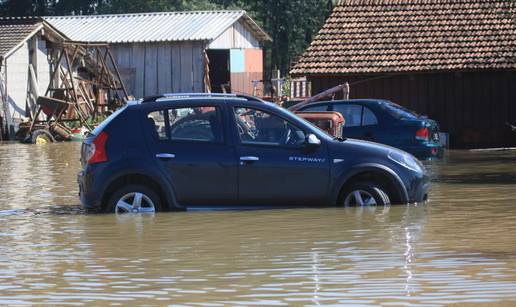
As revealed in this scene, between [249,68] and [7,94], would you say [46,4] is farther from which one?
[7,94]

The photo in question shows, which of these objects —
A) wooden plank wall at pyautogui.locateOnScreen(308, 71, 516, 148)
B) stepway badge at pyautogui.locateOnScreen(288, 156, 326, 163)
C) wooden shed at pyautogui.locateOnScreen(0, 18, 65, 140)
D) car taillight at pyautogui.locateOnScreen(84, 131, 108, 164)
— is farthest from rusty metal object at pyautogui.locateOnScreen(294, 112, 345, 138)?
wooden shed at pyautogui.locateOnScreen(0, 18, 65, 140)

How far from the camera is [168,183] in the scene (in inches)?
523

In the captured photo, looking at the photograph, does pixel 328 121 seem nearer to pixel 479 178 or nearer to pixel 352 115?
pixel 352 115

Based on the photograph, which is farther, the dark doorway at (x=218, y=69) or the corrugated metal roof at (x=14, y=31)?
the dark doorway at (x=218, y=69)

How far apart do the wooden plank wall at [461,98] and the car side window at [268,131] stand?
16951 millimetres

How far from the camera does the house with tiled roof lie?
97.2ft

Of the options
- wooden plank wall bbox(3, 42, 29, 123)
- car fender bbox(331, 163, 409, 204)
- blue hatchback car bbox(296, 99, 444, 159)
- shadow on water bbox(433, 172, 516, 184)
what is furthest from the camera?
wooden plank wall bbox(3, 42, 29, 123)

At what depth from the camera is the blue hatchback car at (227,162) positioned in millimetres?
13242

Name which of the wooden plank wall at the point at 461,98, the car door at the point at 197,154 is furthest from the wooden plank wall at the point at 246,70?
Answer: the car door at the point at 197,154

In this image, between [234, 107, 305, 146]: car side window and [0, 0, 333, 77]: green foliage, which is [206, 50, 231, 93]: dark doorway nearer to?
[0, 0, 333, 77]: green foliage

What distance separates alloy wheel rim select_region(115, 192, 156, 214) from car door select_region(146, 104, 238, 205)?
1.15 ft

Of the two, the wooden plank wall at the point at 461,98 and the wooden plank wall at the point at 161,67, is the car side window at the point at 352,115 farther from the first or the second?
the wooden plank wall at the point at 161,67

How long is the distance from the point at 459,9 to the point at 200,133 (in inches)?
771

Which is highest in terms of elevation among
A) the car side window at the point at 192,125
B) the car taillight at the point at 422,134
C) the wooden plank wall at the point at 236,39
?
the wooden plank wall at the point at 236,39
